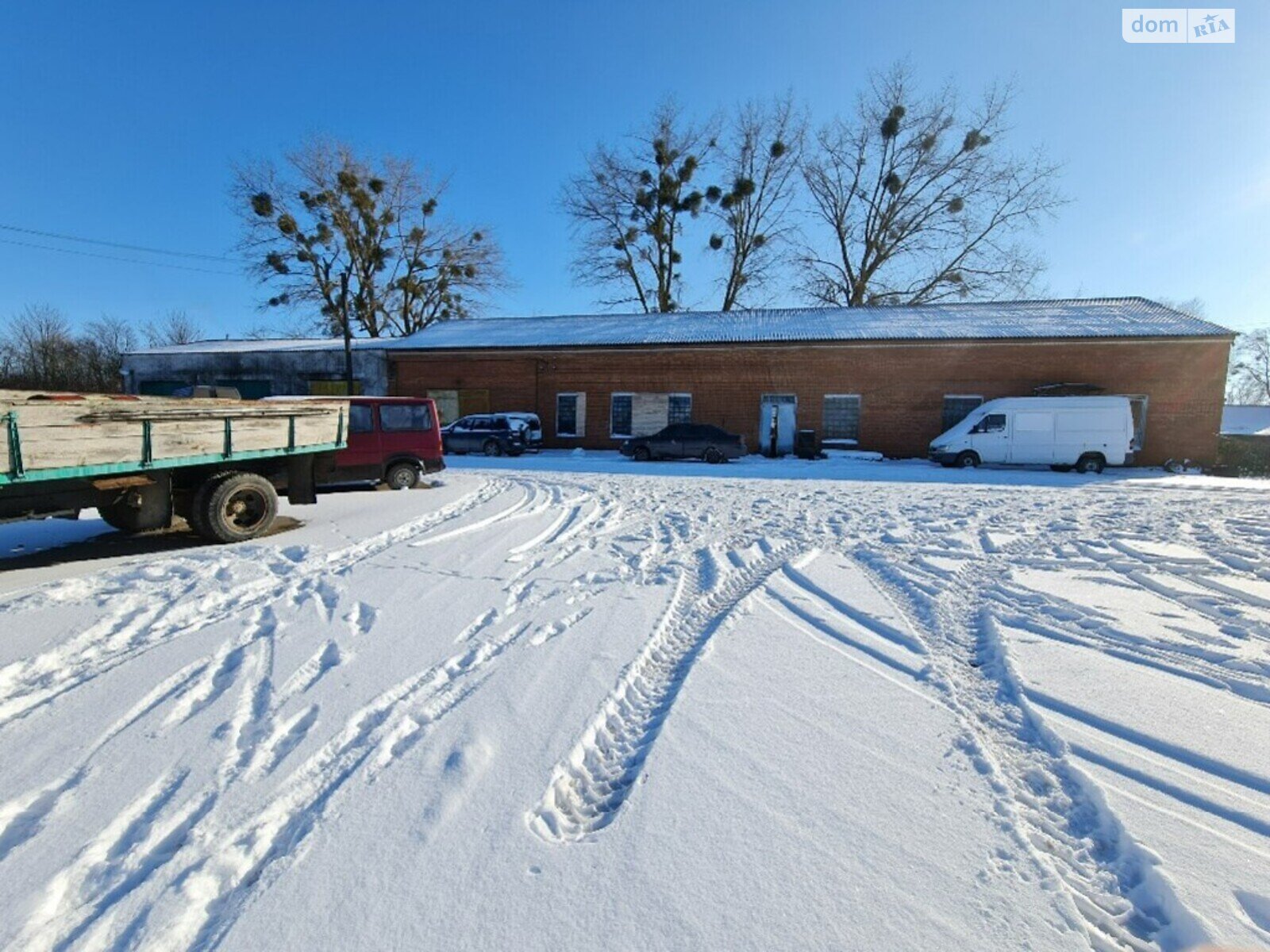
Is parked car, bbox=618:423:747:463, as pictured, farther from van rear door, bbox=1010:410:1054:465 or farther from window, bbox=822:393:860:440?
van rear door, bbox=1010:410:1054:465

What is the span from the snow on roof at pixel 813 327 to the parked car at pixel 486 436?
459 centimetres

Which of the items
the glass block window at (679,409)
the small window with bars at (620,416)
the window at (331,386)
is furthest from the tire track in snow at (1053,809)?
the window at (331,386)

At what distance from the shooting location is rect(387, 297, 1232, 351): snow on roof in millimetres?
18203

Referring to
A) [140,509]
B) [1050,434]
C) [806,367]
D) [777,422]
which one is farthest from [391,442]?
[1050,434]

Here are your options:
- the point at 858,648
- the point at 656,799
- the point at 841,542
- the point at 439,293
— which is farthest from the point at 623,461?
the point at 439,293

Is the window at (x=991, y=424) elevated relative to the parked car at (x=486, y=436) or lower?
elevated

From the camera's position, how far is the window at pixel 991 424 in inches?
613

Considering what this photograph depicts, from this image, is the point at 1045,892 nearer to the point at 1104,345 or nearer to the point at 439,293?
the point at 1104,345

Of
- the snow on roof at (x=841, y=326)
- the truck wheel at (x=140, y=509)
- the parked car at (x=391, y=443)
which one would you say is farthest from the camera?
the snow on roof at (x=841, y=326)

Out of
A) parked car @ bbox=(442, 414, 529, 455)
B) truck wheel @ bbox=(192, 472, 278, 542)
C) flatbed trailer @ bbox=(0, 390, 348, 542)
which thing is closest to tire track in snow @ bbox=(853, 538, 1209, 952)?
truck wheel @ bbox=(192, 472, 278, 542)

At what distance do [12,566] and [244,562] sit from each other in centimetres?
205

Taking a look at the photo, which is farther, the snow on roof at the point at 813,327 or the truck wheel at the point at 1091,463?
the snow on roof at the point at 813,327

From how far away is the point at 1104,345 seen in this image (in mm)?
17484

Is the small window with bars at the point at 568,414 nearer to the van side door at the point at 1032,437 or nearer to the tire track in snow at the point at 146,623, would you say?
the van side door at the point at 1032,437
